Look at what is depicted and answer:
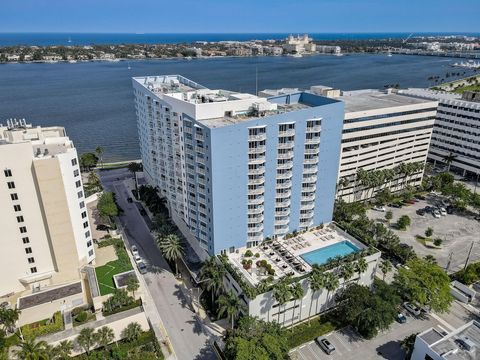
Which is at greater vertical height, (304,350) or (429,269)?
(429,269)

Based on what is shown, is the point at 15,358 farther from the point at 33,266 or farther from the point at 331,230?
the point at 331,230

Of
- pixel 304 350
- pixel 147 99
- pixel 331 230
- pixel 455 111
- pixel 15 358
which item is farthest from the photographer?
pixel 455 111

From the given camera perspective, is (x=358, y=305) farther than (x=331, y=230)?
No

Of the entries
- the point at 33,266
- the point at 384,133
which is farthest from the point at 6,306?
the point at 384,133

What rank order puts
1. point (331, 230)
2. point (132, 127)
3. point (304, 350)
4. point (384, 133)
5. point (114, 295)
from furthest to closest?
1. point (132, 127)
2. point (384, 133)
3. point (331, 230)
4. point (114, 295)
5. point (304, 350)

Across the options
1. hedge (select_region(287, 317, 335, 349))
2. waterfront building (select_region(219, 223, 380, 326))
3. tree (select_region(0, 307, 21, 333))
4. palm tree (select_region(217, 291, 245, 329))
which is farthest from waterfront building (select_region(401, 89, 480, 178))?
tree (select_region(0, 307, 21, 333))

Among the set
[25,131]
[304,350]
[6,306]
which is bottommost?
[304,350]

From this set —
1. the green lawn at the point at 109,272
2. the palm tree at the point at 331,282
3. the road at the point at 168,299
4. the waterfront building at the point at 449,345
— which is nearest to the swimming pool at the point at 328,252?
the palm tree at the point at 331,282

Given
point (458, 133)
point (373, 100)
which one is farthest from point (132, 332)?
point (458, 133)
